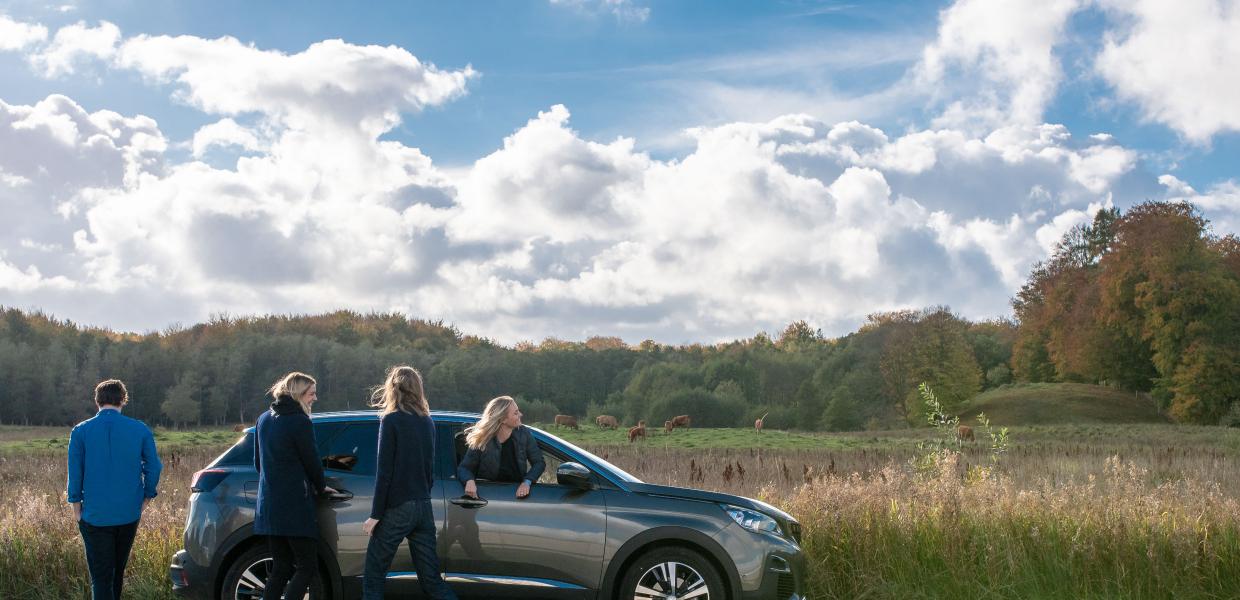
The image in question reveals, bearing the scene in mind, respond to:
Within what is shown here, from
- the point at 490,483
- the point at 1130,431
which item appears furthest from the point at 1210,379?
the point at 490,483

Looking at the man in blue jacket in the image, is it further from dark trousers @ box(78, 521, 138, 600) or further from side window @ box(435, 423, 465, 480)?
side window @ box(435, 423, 465, 480)

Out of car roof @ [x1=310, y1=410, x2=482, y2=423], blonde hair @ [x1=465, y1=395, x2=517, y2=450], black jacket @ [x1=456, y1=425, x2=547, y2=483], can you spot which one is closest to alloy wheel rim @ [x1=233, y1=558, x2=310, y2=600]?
car roof @ [x1=310, y1=410, x2=482, y2=423]

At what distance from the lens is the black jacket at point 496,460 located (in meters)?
8.24

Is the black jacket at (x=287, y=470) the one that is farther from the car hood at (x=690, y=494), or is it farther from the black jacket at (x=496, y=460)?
the car hood at (x=690, y=494)

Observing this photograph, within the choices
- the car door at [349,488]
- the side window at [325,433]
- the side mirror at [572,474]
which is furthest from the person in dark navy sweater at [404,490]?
the side mirror at [572,474]

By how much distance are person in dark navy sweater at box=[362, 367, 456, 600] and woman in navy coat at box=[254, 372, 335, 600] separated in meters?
0.45

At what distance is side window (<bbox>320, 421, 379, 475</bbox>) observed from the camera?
8414 mm

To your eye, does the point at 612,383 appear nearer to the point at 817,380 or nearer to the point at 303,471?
the point at 817,380

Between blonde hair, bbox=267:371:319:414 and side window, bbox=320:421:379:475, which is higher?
blonde hair, bbox=267:371:319:414

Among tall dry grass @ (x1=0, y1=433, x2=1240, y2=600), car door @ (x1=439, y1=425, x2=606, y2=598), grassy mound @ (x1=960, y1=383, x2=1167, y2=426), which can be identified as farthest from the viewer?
grassy mound @ (x1=960, y1=383, x2=1167, y2=426)

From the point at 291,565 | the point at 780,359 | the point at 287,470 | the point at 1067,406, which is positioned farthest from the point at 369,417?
the point at 780,359

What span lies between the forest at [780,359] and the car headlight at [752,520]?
6619 centimetres

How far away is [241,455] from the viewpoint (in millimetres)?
8680

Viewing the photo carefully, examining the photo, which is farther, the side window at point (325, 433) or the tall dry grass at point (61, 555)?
the tall dry grass at point (61, 555)
